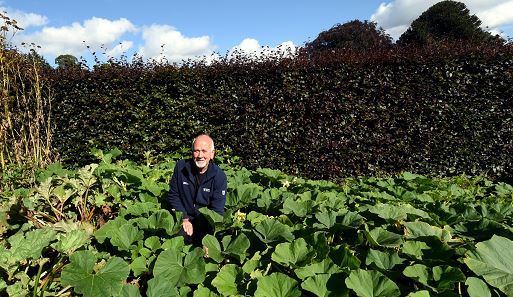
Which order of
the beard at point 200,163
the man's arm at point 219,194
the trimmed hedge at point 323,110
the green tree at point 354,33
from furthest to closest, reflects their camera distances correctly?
1. the green tree at point 354,33
2. the trimmed hedge at point 323,110
3. the beard at point 200,163
4. the man's arm at point 219,194

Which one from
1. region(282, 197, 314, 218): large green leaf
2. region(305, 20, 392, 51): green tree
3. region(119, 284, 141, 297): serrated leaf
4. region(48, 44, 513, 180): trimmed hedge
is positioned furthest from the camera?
region(305, 20, 392, 51): green tree

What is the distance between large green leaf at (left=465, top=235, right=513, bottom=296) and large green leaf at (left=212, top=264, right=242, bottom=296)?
0.95m

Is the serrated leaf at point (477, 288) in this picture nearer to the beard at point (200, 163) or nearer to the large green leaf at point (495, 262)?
the large green leaf at point (495, 262)

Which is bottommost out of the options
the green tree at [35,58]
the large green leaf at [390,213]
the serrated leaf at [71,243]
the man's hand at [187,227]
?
the man's hand at [187,227]

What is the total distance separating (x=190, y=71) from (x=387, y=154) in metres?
3.69

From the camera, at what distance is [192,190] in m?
3.30

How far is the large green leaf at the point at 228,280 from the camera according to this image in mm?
1769

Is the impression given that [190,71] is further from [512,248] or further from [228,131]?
[512,248]

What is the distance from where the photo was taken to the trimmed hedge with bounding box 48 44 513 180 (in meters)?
6.61

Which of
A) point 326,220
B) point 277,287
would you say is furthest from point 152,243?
point 326,220

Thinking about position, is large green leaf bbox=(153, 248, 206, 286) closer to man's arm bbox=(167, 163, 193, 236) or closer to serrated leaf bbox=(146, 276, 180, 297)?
serrated leaf bbox=(146, 276, 180, 297)

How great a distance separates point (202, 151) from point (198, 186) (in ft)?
0.99

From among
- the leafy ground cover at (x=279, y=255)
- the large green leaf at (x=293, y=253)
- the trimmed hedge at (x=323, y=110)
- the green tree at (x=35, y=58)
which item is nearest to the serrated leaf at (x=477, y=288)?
the leafy ground cover at (x=279, y=255)

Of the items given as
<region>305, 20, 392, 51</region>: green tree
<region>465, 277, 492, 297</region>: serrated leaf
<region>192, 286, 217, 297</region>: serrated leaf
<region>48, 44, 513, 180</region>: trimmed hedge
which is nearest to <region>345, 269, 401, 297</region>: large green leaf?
<region>465, 277, 492, 297</region>: serrated leaf
